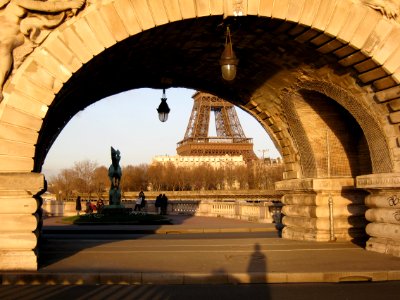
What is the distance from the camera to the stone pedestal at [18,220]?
912 centimetres

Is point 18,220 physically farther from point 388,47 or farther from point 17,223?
point 388,47

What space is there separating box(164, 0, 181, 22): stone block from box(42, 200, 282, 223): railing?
18.2 meters

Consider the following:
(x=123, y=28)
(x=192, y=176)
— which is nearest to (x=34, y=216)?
(x=123, y=28)

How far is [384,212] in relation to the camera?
1161 centimetres

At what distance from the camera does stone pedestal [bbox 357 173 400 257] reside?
11.3 meters

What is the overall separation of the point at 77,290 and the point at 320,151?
27.4 feet

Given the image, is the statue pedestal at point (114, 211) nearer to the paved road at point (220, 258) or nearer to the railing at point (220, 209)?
the railing at point (220, 209)

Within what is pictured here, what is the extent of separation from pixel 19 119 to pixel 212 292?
14.5ft

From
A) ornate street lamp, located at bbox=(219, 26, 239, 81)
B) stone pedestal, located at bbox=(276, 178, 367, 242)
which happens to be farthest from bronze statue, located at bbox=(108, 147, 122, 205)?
ornate street lamp, located at bbox=(219, 26, 239, 81)

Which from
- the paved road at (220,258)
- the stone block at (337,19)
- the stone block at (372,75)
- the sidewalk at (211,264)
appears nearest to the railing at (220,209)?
the paved road at (220,258)

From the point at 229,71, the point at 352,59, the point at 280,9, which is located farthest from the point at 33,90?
the point at 352,59

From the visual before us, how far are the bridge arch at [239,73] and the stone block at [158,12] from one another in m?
0.02

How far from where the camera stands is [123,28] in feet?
31.3

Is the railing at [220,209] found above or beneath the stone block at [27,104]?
beneath
